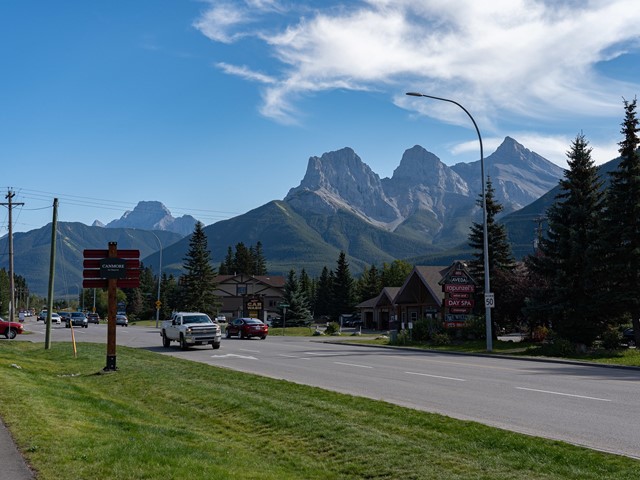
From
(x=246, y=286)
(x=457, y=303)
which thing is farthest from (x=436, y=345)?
(x=246, y=286)

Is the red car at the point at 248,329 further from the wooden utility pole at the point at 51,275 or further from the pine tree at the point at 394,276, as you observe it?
the pine tree at the point at 394,276

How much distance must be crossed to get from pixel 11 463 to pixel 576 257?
98.9 feet

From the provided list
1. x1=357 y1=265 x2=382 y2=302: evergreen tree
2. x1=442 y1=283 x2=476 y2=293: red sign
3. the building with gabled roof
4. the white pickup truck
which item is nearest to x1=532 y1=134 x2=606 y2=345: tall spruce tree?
x1=442 y1=283 x2=476 y2=293: red sign

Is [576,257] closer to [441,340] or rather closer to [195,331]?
[441,340]

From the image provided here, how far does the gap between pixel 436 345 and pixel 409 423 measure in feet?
92.3

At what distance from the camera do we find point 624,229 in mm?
30828

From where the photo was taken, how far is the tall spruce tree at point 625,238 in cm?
3072

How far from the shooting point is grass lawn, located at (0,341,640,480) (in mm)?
7594

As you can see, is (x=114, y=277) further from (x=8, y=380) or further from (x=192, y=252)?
(x=192, y=252)

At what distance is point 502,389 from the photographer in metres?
16.0

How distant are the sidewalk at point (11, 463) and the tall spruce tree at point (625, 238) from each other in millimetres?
27828

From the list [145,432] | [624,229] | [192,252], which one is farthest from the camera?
[192,252]

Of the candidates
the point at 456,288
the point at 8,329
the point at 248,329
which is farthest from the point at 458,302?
the point at 8,329

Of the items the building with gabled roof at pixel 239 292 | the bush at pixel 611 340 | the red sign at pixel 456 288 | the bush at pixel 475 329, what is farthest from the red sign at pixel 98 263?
the building with gabled roof at pixel 239 292
